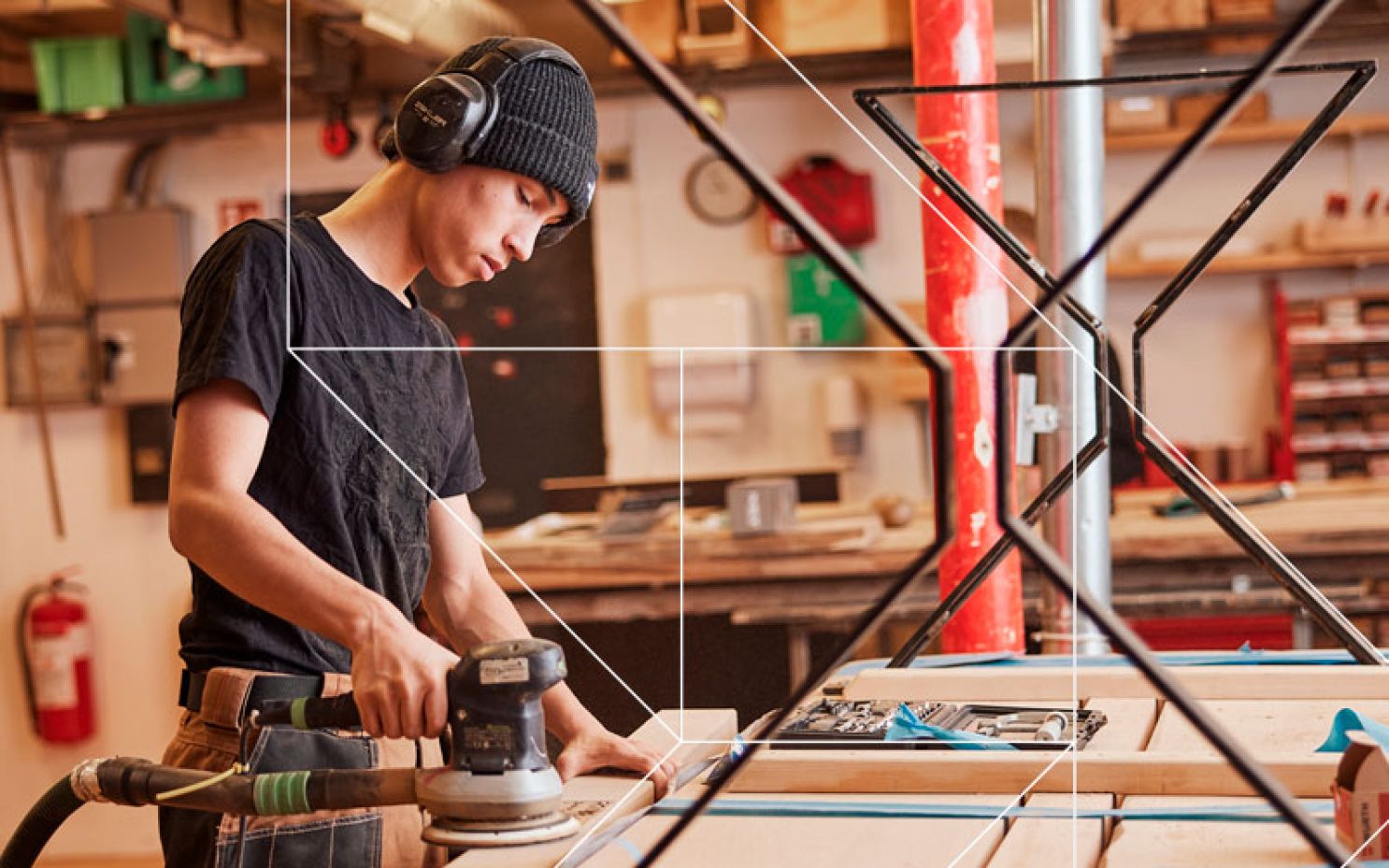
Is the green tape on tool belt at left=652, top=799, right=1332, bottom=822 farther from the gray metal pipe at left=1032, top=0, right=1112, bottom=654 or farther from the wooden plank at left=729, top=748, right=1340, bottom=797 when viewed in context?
the gray metal pipe at left=1032, top=0, right=1112, bottom=654

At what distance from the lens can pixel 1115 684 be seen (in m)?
1.38

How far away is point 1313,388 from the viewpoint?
12.7 ft

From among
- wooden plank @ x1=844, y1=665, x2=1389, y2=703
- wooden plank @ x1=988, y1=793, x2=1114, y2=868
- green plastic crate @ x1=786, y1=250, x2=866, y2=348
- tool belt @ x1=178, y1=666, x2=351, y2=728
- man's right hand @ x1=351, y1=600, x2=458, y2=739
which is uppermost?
green plastic crate @ x1=786, y1=250, x2=866, y2=348

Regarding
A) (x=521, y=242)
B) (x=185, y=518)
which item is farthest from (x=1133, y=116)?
(x=185, y=518)

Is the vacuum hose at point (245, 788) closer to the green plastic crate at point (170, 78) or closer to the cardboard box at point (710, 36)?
the cardboard box at point (710, 36)

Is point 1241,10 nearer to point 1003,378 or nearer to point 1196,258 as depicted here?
point 1196,258

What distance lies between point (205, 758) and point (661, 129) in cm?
331

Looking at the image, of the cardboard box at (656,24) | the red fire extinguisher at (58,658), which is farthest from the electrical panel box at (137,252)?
the cardboard box at (656,24)

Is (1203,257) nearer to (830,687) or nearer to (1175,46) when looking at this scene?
(830,687)

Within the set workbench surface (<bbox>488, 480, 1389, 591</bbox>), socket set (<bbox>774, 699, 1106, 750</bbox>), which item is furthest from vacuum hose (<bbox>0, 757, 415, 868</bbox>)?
workbench surface (<bbox>488, 480, 1389, 591</bbox>)

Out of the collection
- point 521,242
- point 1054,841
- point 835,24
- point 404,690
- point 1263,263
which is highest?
point 835,24

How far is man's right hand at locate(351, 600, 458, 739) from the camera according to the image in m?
0.93

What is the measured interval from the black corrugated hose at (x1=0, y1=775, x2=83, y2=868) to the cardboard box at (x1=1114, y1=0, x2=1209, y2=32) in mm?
3457

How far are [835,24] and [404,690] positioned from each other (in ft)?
10.2
